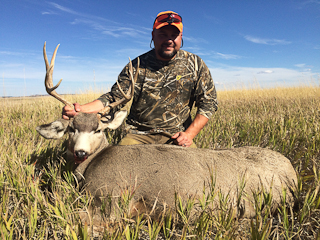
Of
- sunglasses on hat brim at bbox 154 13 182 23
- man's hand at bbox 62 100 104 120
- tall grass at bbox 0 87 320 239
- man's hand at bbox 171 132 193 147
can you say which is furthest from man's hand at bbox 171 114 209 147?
sunglasses on hat brim at bbox 154 13 182 23

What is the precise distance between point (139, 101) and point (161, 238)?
8.48 ft

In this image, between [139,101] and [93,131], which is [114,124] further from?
[139,101]

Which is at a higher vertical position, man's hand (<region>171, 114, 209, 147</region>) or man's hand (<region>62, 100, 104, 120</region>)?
man's hand (<region>62, 100, 104, 120</region>)

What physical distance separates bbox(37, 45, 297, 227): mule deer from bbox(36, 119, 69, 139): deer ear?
0.28 m

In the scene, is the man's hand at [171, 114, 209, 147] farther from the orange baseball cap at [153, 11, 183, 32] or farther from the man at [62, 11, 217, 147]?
the orange baseball cap at [153, 11, 183, 32]

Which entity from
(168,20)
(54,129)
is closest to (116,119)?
(54,129)

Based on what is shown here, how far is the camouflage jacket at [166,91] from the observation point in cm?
413

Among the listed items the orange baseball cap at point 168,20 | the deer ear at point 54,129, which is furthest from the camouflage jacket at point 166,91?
the deer ear at point 54,129

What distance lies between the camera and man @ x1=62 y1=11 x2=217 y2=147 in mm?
4062

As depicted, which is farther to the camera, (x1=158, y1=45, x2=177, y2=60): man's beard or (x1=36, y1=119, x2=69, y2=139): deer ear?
(x1=158, y1=45, x2=177, y2=60): man's beard

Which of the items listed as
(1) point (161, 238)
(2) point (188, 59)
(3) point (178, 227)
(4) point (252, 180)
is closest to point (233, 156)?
(4) point (252, 180)

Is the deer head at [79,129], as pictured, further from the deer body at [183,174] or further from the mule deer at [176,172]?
the deer body at [183,174]

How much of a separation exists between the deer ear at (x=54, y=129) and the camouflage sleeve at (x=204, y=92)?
223cm

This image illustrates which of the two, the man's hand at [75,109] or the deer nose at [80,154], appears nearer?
the deer nose at [80,154]
